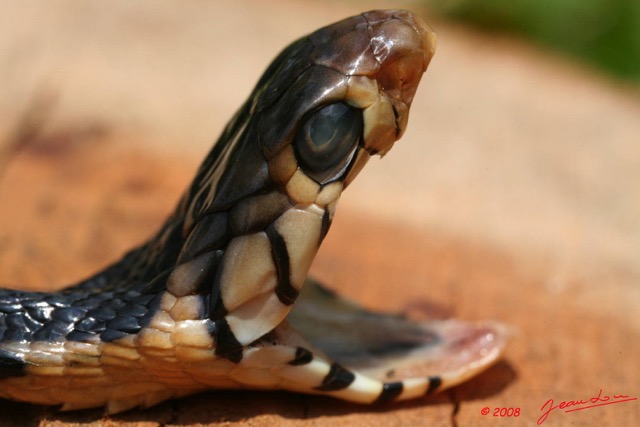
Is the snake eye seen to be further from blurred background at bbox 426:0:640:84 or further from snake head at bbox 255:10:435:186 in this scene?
blurred background at bbox 426:0:640:84

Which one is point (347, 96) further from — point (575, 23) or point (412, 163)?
point (575, 23)

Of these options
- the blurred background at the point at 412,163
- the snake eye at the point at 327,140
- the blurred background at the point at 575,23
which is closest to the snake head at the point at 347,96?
the snake eye at the point at 327,140

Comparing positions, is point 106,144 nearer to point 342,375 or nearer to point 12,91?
point 12,91

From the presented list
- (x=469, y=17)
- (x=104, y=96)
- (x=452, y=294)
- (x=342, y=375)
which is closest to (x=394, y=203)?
(x=452, y=294)

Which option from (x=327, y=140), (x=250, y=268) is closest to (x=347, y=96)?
(x=327, y=140)
